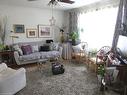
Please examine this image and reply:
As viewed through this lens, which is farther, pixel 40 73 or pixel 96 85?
pixel 40 73

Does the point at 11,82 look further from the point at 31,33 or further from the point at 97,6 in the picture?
the point at 97,6

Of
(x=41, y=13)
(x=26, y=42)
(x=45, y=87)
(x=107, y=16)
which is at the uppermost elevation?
(x=41, y=13)

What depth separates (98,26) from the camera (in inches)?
195

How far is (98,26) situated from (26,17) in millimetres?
3126

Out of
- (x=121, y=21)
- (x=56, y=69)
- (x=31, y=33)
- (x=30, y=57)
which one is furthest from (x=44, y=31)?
(x=121, y=21)

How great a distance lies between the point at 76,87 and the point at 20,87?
141cm

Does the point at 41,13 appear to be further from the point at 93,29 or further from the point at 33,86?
the point at 33,86

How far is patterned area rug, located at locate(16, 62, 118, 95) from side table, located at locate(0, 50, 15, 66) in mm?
860

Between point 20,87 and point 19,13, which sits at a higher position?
point 19,13

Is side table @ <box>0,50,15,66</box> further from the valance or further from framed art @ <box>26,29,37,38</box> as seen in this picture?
the valance

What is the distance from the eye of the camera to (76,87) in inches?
131

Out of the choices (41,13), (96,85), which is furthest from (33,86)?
(41,13)

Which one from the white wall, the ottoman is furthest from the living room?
the ottoman

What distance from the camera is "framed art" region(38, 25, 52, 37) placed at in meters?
6.05
